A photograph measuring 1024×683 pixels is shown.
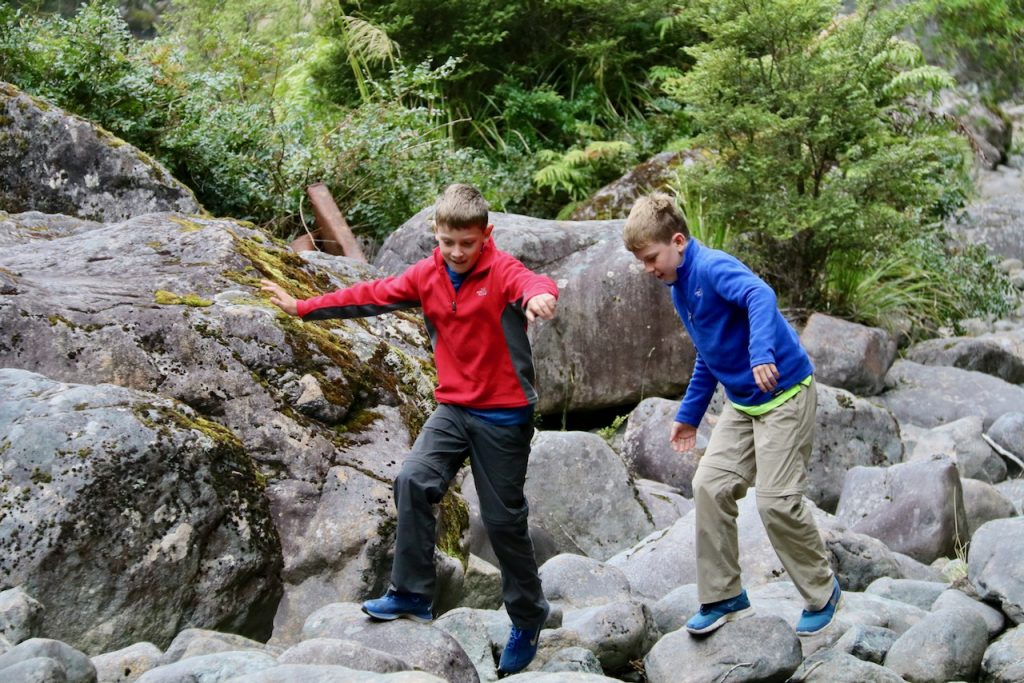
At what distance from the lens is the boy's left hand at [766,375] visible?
417 cm

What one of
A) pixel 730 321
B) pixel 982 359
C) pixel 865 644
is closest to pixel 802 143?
pixel 982 359

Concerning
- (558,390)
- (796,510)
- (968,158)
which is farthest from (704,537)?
(968,158)

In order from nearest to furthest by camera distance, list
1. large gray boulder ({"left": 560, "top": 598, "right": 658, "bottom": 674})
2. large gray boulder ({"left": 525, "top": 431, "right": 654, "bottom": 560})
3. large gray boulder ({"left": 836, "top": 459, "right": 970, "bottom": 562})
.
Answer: large gray boulder ({"left": 560, "top": 598, "right": 658, "bottom": 674}) < large gray boulder ({"left": 525, "top": 431, "right": 654, "bottom": 560}) < large gray boulder ({"left": 836, "top": 459, "right": 970, "bottom": 562})

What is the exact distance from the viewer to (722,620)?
4559mm

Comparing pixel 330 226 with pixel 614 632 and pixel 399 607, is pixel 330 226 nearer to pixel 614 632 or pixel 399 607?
pixel 614 632

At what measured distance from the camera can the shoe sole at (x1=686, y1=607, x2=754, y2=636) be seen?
4535mm

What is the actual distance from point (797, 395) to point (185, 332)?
2773mm

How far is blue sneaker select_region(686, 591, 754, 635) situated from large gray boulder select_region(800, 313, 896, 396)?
586cm

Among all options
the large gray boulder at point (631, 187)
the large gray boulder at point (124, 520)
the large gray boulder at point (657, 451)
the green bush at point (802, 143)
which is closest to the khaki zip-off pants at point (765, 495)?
the large gray boulder at point (124, 520)

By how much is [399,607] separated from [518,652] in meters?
0.55

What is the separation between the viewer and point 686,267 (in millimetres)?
4621

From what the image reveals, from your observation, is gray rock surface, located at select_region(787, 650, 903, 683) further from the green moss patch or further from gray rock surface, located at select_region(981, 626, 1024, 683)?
the green moss patch

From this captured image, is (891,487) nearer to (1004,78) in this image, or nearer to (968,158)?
(1004,78)

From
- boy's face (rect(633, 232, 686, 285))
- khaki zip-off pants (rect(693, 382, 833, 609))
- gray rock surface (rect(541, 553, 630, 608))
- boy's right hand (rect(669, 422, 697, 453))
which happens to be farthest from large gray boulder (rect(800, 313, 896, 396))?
boy's face (rect(633, 232, 686, 285))
